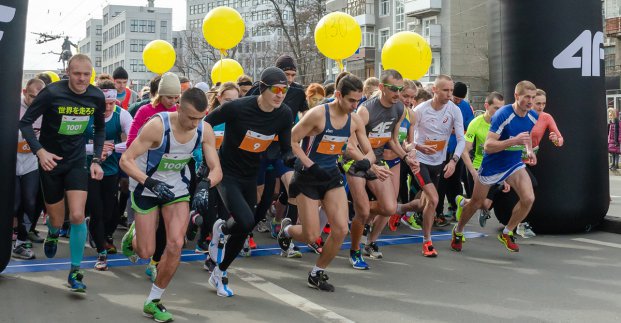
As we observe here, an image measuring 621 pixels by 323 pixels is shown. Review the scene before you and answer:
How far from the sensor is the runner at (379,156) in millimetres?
7551

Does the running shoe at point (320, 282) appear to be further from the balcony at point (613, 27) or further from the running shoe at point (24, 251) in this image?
the balcony at point (613, 27)

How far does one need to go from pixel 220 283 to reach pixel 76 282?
1217mm

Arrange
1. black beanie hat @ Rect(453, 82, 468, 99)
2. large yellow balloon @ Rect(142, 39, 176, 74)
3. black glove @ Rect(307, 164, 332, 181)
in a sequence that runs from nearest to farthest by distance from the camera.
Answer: black glove @ Rect(307, 164, 332, 181)
black beanie hat @ Rect(453, 82, 468, 99)
large yellow balloon @ Rect(142, 39, 176, 74)

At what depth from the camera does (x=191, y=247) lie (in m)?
9.12

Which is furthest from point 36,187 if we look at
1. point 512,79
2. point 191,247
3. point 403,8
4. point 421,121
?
point 403,8

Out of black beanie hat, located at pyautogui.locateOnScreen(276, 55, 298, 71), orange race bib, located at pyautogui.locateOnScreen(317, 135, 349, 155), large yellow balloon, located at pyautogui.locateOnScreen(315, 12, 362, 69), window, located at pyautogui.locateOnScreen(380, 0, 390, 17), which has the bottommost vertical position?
orange race bib, located at pyautogui.locateOnScreen(317, 135, 349, 155)

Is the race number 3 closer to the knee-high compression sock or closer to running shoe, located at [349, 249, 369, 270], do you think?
running shoe, located at [349, 249, 369, 270]

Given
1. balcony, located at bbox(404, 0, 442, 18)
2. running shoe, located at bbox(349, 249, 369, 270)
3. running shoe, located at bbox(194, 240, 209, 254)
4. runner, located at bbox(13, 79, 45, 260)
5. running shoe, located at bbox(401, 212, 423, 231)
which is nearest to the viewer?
running shoe, located at bbox(349, 249, 369, 270)

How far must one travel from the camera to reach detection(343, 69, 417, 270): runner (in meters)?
7.55

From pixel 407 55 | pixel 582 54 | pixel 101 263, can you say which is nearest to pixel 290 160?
pixel 101 263

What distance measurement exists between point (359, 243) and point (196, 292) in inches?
78.1

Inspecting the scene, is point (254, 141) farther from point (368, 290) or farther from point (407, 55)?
point (407, 55)

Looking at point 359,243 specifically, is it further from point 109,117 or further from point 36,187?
point 36,187

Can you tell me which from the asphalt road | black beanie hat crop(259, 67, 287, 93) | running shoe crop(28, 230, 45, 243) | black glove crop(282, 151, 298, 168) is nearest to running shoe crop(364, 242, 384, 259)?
the asphalt road
